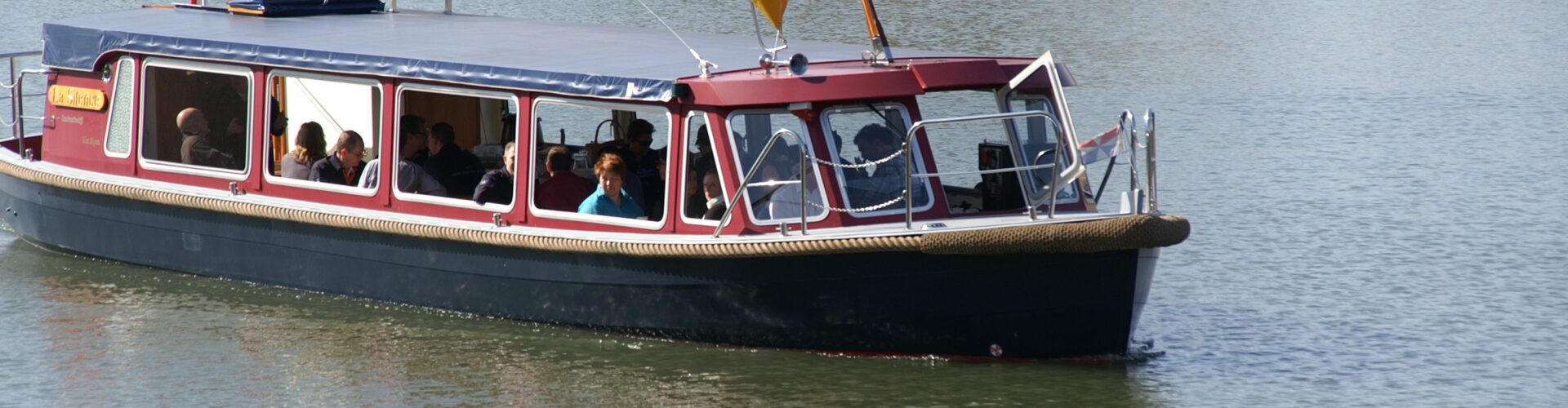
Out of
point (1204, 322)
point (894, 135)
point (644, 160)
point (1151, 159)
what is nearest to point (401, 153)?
point (644, 160)

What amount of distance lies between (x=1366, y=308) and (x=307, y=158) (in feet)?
23.8

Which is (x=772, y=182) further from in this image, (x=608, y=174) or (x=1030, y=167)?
(x=1030, y=167)

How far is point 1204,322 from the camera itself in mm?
11852

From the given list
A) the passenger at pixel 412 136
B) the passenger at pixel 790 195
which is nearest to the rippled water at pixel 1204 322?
the passenger at pixel 790 195

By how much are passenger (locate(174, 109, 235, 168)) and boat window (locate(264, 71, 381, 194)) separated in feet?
1.24

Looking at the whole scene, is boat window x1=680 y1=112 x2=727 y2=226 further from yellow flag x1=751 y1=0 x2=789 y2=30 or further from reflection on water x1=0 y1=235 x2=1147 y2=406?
reflection on water x1=0 y1=235 x2=1147 y2=406

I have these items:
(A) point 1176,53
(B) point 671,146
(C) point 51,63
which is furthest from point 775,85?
(A) point 1176,53

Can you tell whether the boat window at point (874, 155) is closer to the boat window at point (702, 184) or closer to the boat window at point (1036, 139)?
the boat window at point (1036, 139)

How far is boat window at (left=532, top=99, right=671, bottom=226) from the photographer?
10977 mm

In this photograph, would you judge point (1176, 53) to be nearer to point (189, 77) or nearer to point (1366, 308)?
point (1366, 308)

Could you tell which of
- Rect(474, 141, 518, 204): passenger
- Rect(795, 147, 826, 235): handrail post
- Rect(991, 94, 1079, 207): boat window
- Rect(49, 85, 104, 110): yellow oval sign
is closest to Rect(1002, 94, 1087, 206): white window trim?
Rect(991, 94, 1079, 207): boat window

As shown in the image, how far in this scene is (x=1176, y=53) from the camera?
27.1m

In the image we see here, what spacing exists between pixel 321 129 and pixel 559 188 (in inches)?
86.1

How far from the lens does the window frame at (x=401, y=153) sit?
36.9 ft
